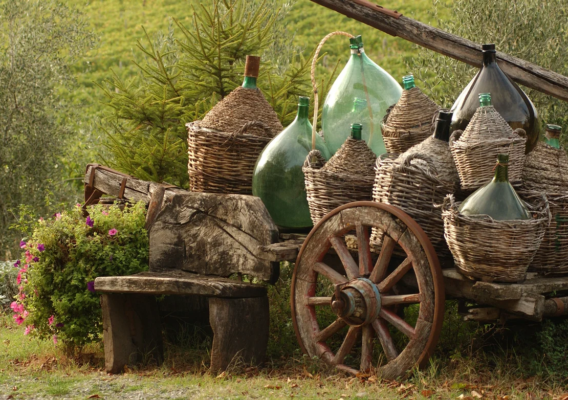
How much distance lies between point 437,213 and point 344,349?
91 centimetres

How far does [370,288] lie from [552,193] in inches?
41.4

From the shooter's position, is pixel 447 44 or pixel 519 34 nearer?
pixel 447 44

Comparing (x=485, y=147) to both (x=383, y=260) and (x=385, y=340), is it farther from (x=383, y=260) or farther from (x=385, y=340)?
(x=385, y=340)

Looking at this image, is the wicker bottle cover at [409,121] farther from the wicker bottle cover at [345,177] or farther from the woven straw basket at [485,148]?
the woven straw basket at [485,148]

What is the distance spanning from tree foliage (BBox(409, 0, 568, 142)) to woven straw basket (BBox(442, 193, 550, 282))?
614 cm

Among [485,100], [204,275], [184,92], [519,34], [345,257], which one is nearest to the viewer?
[485,100]

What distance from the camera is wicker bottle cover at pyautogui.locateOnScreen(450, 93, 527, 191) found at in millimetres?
3922

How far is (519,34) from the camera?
9797 mm

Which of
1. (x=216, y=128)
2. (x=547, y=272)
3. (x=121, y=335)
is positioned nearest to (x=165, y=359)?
(x=121, y=335)

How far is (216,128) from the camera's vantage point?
547 centimetres

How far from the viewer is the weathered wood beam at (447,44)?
478 centimetres

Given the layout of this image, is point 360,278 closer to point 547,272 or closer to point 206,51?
point 547,272

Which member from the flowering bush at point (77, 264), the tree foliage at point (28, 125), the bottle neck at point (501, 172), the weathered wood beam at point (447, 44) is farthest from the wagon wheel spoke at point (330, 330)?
the tree foliage at point (28, 125)

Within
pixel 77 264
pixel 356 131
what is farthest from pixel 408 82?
pixel 77 264
